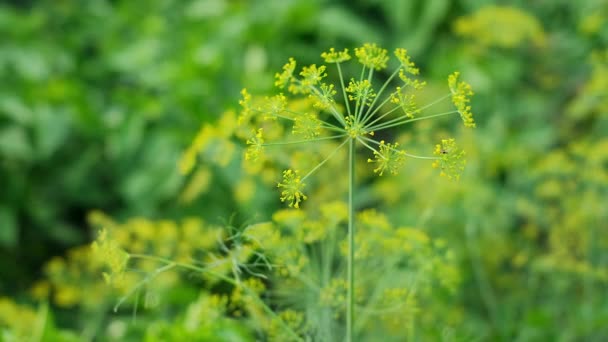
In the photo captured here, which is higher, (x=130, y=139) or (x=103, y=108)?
(x=103, y=108)

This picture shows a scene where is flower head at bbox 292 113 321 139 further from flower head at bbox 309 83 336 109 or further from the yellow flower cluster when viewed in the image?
the yellow flower cluster

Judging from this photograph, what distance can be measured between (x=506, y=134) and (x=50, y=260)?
172 centimetres

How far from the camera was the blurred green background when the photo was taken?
2.22 m

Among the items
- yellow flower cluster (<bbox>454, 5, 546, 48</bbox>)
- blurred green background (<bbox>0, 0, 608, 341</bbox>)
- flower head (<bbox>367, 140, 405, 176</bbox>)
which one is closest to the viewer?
flower head (<bbox>367, 140, 405, 176</bbox>)

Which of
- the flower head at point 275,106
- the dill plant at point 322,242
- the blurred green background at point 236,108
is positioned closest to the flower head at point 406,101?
the dill plant at point 322,242

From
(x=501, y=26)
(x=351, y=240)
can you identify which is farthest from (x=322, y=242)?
(x=501, y=26)

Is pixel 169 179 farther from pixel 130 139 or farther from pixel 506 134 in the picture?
pixel 506 134

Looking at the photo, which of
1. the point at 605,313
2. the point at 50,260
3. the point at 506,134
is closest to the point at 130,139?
the point at 50,260

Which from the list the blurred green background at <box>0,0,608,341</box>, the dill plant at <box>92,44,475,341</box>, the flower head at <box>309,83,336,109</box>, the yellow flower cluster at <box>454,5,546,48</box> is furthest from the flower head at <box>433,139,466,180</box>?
the yellow flower cluster at <box>454,5,546,48</box>

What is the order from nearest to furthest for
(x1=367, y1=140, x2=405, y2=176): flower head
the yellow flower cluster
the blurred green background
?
(x1=367, y1=140, x2=405, y2=176): flower head < the blurred green background < the yellow flower cluster

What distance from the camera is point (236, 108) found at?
232cm

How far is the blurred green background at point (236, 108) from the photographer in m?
2.22

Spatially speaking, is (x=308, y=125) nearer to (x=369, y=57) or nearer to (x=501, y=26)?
(x=369, y=57)

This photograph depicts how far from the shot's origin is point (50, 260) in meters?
2.78
